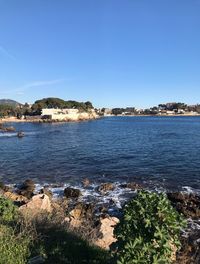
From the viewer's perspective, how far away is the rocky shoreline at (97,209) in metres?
14.3

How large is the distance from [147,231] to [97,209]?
53.7 ft

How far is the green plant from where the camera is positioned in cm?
706

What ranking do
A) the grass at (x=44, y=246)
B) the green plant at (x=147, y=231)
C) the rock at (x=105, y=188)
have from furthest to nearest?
the rock at (x=105, y=188)
the grass at (x=44, y=246)
the green plant at (x=147, y=231)

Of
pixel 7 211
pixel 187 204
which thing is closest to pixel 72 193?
pixel 187 204

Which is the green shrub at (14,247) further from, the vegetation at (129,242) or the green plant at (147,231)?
the green plant at (147,231)

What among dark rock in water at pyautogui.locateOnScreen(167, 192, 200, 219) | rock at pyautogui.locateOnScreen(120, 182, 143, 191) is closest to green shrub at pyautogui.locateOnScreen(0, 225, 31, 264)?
dark rock in water at pyautogui.locateOnScreen(167, 192, 200, 219)

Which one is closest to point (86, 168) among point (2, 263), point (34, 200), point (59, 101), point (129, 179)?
point (129, 179)

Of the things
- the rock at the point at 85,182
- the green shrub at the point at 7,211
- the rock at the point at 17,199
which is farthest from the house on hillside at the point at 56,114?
the green shrub at the point at 7,211

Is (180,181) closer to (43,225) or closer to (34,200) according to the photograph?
(34,200)

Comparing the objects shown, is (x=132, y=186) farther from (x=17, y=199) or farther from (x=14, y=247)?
(x=14, y=247)

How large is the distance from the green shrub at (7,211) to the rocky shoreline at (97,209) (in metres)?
0.87

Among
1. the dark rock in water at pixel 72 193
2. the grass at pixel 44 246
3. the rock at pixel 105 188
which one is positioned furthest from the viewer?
the rock at pixel 105 188

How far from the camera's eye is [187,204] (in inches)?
945

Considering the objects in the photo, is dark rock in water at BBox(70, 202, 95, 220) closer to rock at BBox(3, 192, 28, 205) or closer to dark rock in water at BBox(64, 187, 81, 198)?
dark rock in water at BBox(64, 187, 81, 198)
